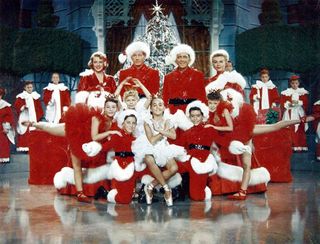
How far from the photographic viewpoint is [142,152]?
3.94 metres

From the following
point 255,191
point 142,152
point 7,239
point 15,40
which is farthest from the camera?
point 15,40

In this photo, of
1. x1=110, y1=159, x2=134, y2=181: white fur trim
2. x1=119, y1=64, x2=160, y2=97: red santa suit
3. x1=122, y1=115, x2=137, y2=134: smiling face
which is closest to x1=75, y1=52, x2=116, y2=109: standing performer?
x1=119, y1=64, x2=160, y2=97: red santa suit

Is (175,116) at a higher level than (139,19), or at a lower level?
lower

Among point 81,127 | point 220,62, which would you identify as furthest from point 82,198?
point 220,62

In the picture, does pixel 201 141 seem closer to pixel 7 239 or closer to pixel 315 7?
pixel 7 239

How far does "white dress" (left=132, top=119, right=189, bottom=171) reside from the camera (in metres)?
3.95

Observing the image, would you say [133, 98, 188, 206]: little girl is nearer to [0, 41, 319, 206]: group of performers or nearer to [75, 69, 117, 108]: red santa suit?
[0, 41, 319, 206]: group of performers

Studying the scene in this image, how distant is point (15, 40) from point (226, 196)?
18.5ft

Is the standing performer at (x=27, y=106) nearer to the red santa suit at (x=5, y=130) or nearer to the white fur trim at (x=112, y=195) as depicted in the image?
the red santa suit at (x=5, y=130)

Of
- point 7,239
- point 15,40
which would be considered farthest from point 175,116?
point 15,40

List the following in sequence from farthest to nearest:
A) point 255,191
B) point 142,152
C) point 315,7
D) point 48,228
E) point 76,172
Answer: point 315,7, point 255,191, point 76,172, point 142,152, point 48,228

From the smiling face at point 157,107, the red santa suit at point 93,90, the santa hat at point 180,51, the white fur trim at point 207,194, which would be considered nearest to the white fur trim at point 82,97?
the red santa suit at point 93,90

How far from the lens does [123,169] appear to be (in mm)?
3920

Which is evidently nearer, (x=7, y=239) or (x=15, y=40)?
(x=7, y=239)
